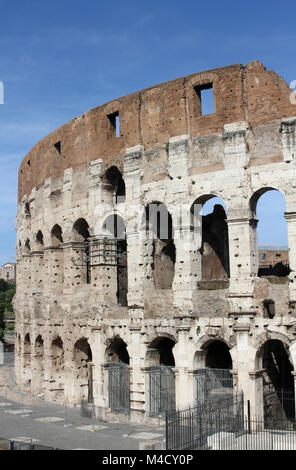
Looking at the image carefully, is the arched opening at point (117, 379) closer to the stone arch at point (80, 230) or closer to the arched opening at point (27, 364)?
the stone arch at point (80, 230)

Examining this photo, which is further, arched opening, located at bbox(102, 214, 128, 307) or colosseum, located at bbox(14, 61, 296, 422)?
arched opening, located at bbox(102, 214, 128, 307)

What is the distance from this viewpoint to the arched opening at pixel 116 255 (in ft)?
63.5

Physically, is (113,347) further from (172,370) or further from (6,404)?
(6,404)

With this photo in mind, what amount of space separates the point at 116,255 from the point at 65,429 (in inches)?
239

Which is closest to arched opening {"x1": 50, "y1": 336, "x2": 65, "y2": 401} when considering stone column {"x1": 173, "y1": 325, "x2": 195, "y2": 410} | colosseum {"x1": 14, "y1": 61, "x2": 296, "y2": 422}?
colosseum {"x1": 14, "y1": 61, "x2": 296, "y2": 422}

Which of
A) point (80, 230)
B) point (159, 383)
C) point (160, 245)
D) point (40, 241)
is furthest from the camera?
point (40, 241)

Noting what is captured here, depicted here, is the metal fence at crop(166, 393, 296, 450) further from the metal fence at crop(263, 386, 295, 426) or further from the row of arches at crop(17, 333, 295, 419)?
the row of arches at crop(17, 333, 295, 419)

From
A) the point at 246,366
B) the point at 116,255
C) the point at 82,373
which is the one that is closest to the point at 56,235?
the point at 116,255

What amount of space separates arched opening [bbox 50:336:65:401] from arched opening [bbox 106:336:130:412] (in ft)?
11.9

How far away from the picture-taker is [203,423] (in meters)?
13.9

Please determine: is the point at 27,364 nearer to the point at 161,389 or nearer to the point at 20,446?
the point at 161,389

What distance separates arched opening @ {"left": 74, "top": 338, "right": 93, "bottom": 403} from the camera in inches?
795

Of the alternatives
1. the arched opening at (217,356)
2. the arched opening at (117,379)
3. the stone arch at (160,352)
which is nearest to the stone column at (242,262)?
the arched opening at (217,356)

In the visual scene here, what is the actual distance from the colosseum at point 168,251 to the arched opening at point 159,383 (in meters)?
0.04
